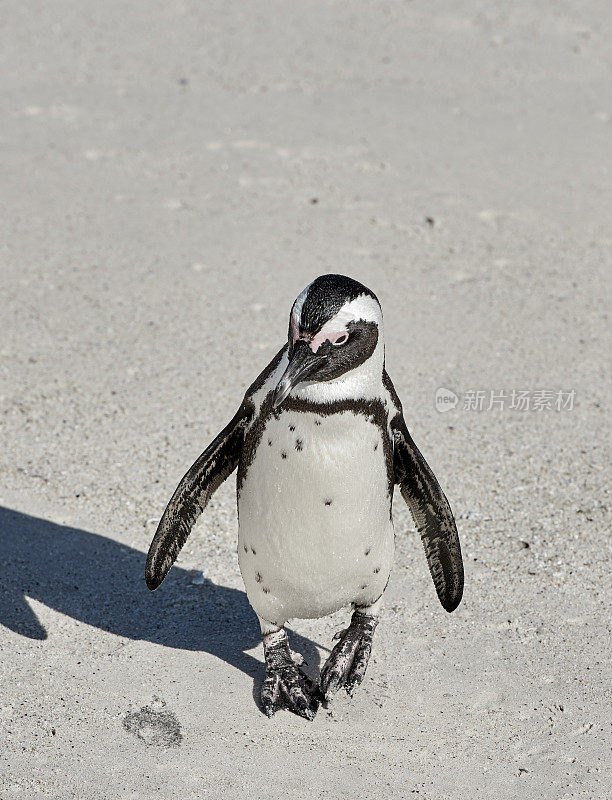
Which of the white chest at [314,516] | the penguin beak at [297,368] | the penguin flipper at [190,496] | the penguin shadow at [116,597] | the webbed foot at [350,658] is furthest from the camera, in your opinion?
the penguin shadow at [116,597]

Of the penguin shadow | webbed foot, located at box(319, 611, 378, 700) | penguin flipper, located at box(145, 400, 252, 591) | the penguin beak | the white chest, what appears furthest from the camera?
the penguin shadow

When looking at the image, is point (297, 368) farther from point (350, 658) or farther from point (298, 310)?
point (350, 658)

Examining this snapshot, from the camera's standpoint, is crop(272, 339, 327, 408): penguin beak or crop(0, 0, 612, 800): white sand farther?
crop(0, 0, 612, 800): white sand

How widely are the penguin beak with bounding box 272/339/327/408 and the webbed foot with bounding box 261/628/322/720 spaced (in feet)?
3.13

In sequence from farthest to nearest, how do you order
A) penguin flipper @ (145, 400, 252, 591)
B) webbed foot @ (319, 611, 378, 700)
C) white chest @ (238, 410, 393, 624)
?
webbed foot @ (319, 611, 378, 700) → penguin flipper @ (145, 400, 252, 591) → white chest @ (238, 410, 393, 624)

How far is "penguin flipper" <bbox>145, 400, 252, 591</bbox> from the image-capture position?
3230mm

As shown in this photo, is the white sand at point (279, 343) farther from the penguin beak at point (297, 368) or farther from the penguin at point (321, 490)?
the penguin beak at point (297, 368)

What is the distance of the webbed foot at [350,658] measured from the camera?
3348mm

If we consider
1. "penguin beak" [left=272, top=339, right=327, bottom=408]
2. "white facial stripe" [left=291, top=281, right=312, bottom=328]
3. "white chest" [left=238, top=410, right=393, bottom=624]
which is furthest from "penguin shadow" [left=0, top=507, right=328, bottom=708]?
"white facial stripe" [left=291, top=281, right=312, bottom=328]

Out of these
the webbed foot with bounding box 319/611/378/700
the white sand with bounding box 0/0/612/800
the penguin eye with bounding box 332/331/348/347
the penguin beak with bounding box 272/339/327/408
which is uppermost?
the penguin eye with bounding box 332/331/348/347

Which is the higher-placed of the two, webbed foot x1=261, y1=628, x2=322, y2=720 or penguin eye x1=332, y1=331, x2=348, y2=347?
penguin eye x1=332, y1=331, x2=348, y2=347

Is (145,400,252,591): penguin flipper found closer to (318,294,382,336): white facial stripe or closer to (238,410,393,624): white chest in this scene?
(238,410,393,624): white chest

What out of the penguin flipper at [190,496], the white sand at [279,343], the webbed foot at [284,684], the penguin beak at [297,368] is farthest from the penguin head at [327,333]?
the white sand at [279,343]

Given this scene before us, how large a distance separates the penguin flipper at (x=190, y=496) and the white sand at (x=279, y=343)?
0.41 m
